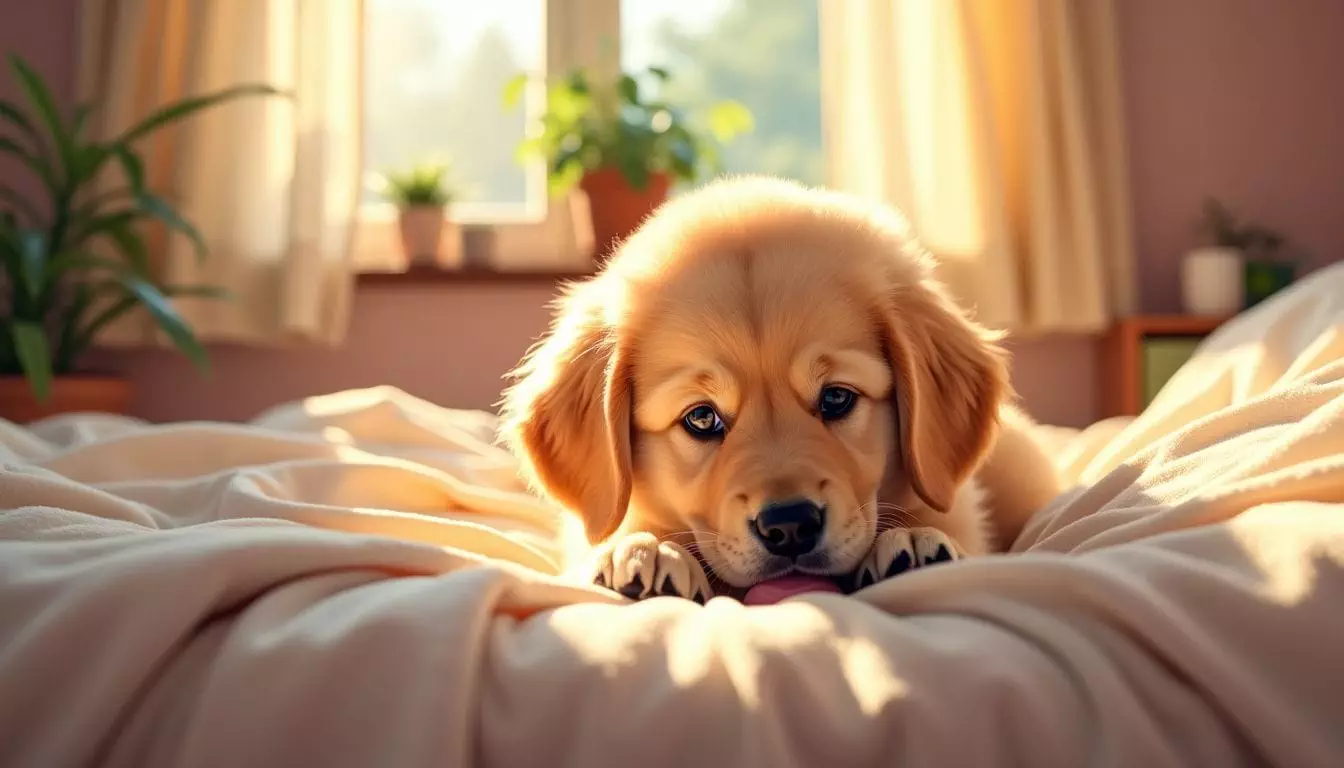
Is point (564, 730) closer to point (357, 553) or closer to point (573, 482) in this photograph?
point (357, 553)

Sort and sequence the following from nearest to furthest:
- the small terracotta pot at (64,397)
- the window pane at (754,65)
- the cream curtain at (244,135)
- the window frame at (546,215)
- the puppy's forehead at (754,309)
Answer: the puppy's forehead at (754,309), the small terracotta pot at (64,397), the cream curtain at (244,135), the window frame at (546,215), the window pane at (754,65)

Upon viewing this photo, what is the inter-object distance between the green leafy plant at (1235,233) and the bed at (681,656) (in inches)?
167

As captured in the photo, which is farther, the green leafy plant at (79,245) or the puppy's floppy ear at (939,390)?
the green leafy plant at (79,245)

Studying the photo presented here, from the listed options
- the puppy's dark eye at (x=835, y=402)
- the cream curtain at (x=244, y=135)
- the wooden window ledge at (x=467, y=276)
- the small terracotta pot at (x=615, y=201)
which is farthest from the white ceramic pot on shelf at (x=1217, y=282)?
the puppy's dark eye at (x=835, y=402)

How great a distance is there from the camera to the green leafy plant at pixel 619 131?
4711 mm

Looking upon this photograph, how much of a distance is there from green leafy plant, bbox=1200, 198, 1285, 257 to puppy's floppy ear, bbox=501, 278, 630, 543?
13.5 ft

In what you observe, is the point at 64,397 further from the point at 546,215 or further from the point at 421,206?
the point at 546,215

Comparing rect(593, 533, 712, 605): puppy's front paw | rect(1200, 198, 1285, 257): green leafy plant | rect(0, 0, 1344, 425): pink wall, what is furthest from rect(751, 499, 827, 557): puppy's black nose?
rect(1200, 198, 1285, 257): green leafy plant

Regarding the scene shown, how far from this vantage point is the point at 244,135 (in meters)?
4.85

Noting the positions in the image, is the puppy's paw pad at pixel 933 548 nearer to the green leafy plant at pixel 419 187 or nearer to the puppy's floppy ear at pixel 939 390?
the puppy's floppy ear at pixel 939 390

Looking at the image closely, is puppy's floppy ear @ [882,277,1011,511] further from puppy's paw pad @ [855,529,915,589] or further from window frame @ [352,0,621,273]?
window frame @ [352,0,621,273]

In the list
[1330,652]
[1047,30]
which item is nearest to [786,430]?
[1330,652]

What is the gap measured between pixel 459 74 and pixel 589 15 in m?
0.69

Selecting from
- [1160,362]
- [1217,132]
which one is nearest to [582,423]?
[1160,362]
